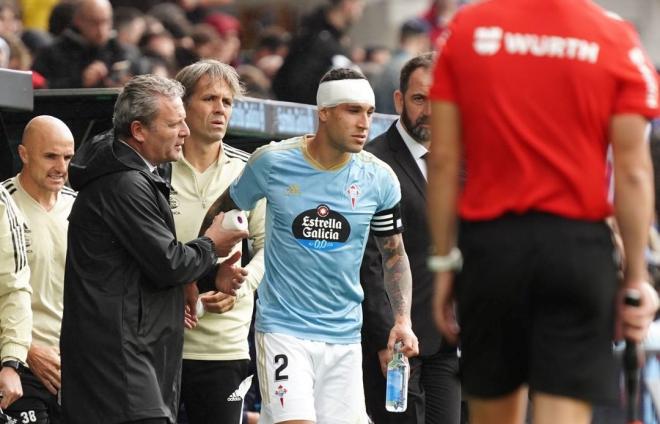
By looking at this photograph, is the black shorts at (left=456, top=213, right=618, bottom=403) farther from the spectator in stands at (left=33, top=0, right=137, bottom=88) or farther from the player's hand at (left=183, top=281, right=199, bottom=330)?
the spectator in stands at (left=33, top=0, right=137, bottom=88)

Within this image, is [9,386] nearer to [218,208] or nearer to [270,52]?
[218,208]

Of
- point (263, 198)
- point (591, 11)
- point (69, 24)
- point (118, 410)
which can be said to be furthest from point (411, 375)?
point (69, 24)

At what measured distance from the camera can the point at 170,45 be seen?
15.3 meters

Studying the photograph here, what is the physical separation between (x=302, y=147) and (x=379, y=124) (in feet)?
10.3

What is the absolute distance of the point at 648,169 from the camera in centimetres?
578

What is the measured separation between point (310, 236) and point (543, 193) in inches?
103

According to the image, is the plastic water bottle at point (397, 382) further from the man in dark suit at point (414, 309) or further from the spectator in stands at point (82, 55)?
the spectator in stands at point (82, 55)

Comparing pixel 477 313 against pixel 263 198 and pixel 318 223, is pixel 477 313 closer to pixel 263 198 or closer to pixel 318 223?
pixel 318 223

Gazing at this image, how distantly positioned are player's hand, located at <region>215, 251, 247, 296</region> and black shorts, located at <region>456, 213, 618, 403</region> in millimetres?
2622

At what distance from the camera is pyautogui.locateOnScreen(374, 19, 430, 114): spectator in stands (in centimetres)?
1584

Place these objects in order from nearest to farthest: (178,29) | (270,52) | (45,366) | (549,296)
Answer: (549,296)
(45,366)
(178,29)
(270,52)

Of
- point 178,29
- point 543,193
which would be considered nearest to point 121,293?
point 543,193

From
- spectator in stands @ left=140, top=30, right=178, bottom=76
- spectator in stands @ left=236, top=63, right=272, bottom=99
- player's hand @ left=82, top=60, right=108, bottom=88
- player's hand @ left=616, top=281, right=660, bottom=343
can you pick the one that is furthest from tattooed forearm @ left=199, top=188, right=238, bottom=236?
spectator in stands @ left=236, top=63, right=272, bottom=99

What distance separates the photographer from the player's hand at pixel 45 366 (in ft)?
28.5
